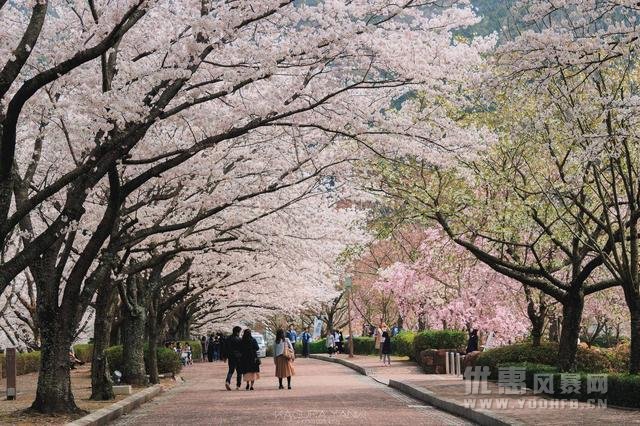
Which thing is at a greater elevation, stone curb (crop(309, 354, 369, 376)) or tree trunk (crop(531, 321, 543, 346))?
tree trunk (crop(531, 321, 543, 346))

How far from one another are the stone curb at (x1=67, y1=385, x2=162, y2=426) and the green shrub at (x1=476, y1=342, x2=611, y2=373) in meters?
8.92

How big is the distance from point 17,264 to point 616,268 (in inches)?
466

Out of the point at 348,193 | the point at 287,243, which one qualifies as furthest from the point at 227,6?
the point at 287,243

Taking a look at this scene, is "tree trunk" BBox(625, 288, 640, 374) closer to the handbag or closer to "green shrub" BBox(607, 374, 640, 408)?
"green shrub" BBox(607, 374, 640, 408)

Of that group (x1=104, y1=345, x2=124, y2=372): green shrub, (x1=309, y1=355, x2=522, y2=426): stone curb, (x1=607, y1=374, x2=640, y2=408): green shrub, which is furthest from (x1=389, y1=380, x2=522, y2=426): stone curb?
(x1=104, y1=345, x2=124, y2=372): green shrub

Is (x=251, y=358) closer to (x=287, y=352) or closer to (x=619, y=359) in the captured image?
(x=287, y=352)

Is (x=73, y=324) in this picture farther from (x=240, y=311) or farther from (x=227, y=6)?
(x=240, y=311)

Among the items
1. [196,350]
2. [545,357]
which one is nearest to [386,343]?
[545,357]

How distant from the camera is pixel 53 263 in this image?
17859 millimetres

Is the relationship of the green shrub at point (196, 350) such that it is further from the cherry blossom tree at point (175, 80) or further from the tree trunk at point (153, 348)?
the cherry blossom tree at point (175, 80)

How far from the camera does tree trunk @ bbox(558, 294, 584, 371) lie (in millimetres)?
21469

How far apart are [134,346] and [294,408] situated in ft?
32.3

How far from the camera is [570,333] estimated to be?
70.9 ft

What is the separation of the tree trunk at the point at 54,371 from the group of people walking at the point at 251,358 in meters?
9.22
